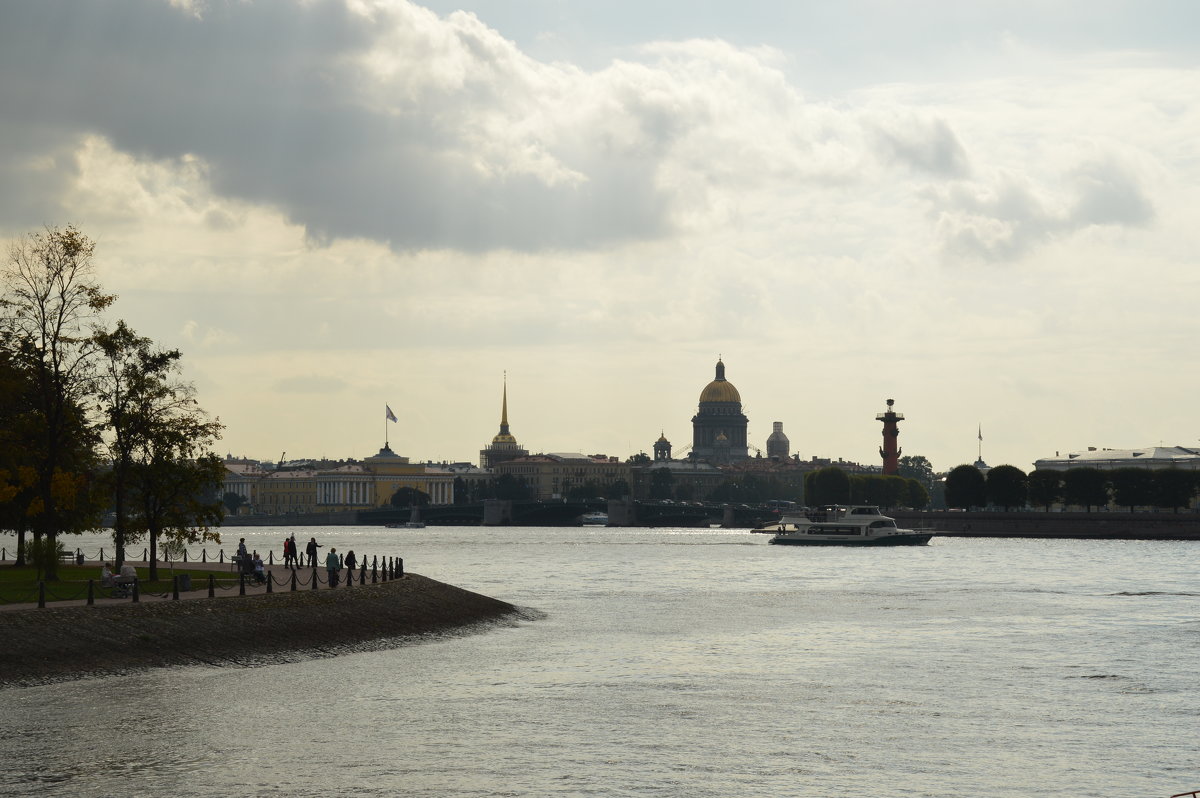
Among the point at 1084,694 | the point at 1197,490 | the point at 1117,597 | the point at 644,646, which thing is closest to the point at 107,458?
the point at 644,646

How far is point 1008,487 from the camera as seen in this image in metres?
191

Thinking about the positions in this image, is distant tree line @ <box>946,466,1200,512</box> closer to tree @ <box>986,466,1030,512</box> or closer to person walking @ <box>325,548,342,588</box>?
tree @ <box>986,466,1030,512</box>

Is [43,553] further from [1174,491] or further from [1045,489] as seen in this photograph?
[1045,489]

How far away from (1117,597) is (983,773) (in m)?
49.9

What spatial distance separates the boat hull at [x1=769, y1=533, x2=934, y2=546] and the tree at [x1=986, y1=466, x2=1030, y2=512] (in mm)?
23933

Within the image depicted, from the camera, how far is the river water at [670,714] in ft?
101

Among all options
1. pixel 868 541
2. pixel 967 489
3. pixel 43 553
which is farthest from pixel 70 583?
pixel 967 489

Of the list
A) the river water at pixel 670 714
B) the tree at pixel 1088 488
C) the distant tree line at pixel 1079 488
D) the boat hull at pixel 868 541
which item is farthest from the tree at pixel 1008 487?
the river water at pixel 670 714

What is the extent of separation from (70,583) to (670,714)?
2149 centimetres

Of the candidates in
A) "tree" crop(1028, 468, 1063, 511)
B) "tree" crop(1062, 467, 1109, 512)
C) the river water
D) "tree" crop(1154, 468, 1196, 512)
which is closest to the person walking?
the river water

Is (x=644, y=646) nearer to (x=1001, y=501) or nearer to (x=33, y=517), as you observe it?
(x=33, y=517)

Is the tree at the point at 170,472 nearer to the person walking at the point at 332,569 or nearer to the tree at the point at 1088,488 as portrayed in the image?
the person walking at the point at 332,569

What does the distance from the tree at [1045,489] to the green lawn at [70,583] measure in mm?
138270

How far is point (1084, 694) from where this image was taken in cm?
4259
